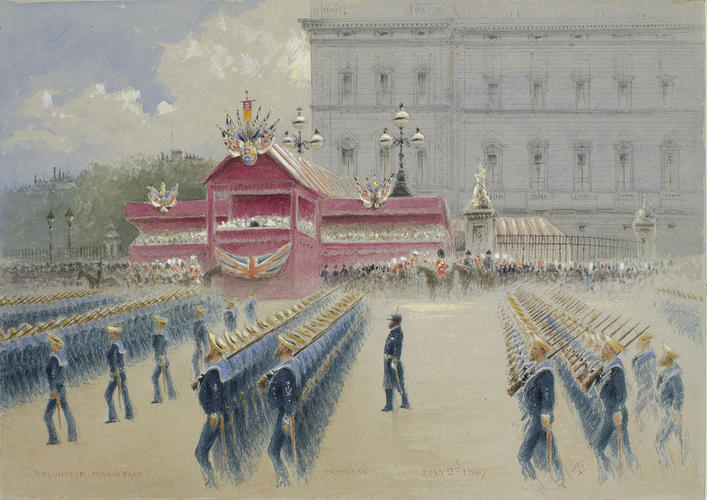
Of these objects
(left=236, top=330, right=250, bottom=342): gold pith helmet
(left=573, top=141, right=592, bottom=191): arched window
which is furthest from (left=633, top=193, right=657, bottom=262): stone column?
(left=236, top=330, right=250, bottom=342): gold pith helmet

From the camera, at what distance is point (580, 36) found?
368 inches

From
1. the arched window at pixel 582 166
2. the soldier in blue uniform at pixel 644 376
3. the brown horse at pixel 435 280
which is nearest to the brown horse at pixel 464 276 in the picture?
the brown horse at pixel 435 280

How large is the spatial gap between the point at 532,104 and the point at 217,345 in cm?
629

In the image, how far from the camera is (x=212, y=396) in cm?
604

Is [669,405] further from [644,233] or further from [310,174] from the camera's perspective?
[310,174]

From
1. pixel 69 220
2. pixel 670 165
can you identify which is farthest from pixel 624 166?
pixel 69 220

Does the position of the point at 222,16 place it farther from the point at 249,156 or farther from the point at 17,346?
the point at 17,346

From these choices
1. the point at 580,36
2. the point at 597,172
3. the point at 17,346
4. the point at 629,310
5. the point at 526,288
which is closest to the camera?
the point at 17,346

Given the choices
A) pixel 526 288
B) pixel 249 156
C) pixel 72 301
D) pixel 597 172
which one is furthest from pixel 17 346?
pixel 597 172

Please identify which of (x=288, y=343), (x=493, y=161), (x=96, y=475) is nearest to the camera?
(x=288, y=343)

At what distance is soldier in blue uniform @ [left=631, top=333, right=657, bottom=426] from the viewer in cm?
739

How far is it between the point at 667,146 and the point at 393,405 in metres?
4.94

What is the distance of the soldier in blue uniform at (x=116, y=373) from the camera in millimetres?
7329

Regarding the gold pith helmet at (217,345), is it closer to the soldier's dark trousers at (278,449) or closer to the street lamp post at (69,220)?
the soldier's dark trousers at (278,449)
